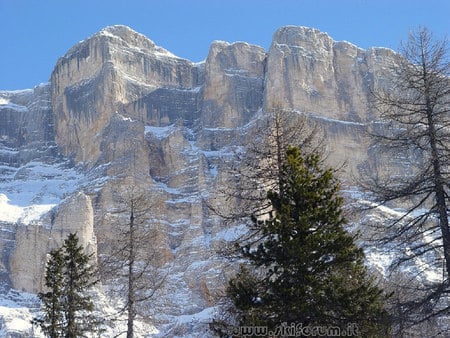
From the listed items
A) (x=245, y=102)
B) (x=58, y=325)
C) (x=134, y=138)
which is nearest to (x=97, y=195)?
(x=134, y=138)

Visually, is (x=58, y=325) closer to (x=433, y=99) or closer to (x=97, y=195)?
(x=433, y=99)

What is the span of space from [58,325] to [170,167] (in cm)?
10042

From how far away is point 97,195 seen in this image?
114500 millimetres

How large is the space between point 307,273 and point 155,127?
118 metres

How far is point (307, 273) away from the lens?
13977 mm

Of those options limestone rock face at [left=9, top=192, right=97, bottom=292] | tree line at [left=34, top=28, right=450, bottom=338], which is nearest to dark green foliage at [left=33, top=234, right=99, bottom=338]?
tree line at [left=34, top=28, right=450, bottom=338]

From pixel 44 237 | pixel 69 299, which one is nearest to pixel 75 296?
pixel 69 299

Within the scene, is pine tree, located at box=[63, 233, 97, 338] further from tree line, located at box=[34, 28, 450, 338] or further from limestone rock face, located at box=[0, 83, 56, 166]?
limestone rock face, located at box=[0, 83, 56, 166]

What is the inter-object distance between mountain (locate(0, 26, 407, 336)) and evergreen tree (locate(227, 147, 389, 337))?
84.3m

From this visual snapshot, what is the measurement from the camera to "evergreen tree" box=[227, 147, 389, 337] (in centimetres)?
1375

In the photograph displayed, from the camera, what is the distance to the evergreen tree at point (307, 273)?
13750 mm

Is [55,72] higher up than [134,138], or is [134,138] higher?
[55,72]

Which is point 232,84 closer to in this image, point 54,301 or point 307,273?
point 54,301

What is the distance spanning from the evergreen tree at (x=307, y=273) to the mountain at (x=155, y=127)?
8428cm
